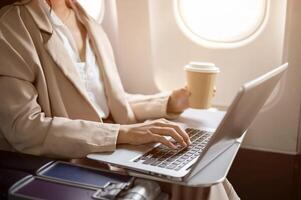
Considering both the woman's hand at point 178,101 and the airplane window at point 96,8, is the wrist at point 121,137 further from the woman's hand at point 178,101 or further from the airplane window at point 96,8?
the airplane window at point 96,8

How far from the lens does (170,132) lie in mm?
1114

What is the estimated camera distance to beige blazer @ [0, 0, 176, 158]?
3.66 feet

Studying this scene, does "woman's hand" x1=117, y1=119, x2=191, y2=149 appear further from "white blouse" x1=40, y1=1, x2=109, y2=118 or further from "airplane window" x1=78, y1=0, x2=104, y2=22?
"airplane window" x1=78, y1=0, x2=104, y2=22

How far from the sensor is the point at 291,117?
5.68ft

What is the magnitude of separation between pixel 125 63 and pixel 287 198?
87cm

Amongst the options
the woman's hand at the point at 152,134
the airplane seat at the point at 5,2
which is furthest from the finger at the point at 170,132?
the airplane seat at the point at 5,2

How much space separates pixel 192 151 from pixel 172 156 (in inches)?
2.8

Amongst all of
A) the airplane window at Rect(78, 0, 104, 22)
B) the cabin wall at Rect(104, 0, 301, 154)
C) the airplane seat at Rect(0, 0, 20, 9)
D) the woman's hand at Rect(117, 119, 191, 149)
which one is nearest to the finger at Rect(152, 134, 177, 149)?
the woman's hand at Rect(117, 119, 191, 149)

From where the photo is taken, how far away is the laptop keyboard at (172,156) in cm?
102

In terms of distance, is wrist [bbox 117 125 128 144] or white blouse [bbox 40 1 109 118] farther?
white blouse [bbox 40 1 109 118]

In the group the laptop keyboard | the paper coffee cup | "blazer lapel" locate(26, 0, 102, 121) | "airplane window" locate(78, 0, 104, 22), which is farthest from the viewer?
"airplane window" locate(78, 0, 104, 22)

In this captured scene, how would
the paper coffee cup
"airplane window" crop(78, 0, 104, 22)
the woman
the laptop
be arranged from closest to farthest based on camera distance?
the laptop < the woman < the paper coffee cup < "airplane window" crop(78, 0, 104, 22)

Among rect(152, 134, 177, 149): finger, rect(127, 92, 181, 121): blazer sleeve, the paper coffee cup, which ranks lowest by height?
rect(127, 92, 181, 121): blazer sleeve

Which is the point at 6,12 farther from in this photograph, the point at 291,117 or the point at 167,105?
the point at 291,117
